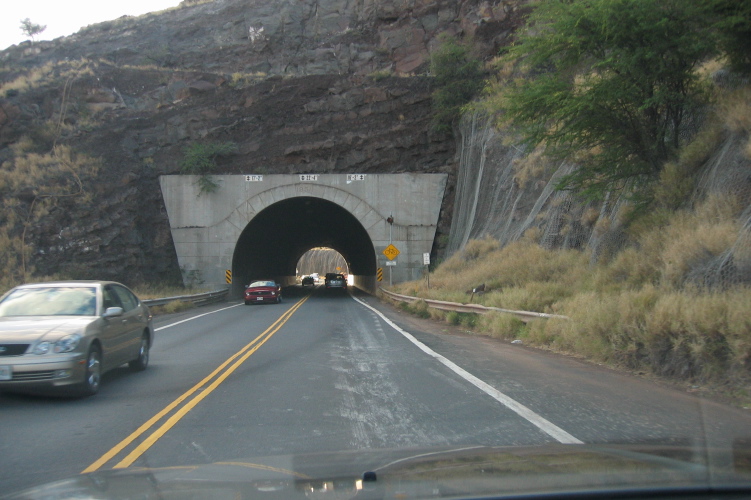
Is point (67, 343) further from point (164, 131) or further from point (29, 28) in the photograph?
point (29, 28)

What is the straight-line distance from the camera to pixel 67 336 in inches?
345

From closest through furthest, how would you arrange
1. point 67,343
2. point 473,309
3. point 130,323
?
point 67,343 → point 130,323 → point 473,309

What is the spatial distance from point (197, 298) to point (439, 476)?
31.9 metres

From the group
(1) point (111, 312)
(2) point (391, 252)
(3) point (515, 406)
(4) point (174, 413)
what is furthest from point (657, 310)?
(2) point (391, 252)

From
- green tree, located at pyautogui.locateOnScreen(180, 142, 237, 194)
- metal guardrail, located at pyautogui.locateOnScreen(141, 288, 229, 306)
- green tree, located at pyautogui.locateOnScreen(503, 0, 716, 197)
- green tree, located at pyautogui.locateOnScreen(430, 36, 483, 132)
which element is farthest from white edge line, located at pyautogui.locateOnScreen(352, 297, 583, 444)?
green tree, located at pyautogui.locateOnScreen(430, 36, 483, 132)

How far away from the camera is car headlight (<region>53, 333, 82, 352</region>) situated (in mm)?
8609

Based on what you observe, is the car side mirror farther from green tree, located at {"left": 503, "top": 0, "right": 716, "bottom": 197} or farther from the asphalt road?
green tree, located at {"left": 503, "top": 0, "right": 716, "bottom": 197}

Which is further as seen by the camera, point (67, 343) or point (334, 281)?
point (334, 281)

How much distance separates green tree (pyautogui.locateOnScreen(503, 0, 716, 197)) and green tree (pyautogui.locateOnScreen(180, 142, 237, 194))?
27544 millimetres

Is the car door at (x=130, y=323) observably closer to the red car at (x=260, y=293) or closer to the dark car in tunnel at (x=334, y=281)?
the red car at (x=260, y=293)

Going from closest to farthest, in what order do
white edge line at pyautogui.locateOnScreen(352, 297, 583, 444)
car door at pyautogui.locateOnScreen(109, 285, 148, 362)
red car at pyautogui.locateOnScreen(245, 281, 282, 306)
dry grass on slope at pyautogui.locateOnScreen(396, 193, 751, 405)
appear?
white edge line at pyautogui.locateOnScreen(352, 297, 583, 444), dry grass on slope at pyautogui.locateOnScreen(396, 193, 751, 405), car door at pyautogui.locateOnScreen(109, 285, 148, 362), red car at pyautogui.locateOnScreen(245, 281, 282, 306)

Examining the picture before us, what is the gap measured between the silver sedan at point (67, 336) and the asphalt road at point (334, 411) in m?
0.40

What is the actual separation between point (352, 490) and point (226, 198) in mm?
A: 39553

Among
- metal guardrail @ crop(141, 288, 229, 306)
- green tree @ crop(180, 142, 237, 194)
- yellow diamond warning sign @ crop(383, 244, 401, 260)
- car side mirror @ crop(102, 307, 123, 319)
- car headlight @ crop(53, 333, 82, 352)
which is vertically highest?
green tree @ crop(180, 142, 237, 194)
